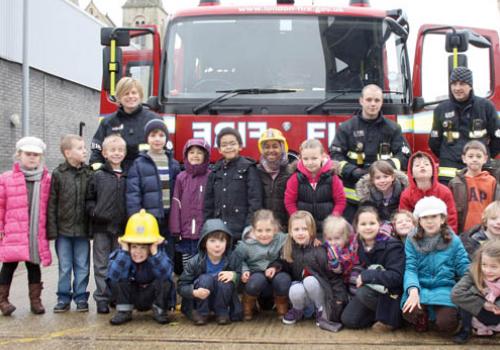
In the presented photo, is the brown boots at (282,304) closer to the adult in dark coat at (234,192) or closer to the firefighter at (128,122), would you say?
the adult in dark coat at (234,192)

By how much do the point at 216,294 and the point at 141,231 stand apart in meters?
0.71

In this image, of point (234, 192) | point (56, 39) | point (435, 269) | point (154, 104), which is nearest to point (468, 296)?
point (435, 269)

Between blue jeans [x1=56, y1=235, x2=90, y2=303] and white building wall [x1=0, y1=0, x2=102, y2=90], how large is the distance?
36.6 ft

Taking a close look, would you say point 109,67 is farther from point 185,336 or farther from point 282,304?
point 185,336

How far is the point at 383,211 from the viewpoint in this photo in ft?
17.2

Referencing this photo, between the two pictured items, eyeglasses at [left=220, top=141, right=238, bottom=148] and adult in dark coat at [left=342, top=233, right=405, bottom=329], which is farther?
eyeglasses at [left=220, top=141, right=238, bottom=148]

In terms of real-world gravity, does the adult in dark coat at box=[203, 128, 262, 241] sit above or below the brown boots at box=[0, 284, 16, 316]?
above

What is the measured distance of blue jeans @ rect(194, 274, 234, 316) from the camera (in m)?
4.95

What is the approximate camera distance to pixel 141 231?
496 cm

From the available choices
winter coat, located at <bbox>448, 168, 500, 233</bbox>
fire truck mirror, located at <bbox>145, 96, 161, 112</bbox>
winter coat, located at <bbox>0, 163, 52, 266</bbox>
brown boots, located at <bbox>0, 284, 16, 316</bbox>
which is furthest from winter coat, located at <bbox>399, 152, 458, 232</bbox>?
brown boots, located at <bbox>0, 284, 16, 316</bbox>

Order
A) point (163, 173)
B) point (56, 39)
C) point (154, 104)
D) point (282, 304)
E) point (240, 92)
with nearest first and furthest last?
point (282, 304)
point (163, 173)
point (240, 92)
point (154, 104)
point (56, 39)

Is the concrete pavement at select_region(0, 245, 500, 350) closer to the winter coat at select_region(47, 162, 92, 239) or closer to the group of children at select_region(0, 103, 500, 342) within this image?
the group of children at select_region(0, 103, 500, 342)

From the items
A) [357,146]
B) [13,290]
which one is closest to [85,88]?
[13,290]

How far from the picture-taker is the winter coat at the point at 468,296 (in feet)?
14.3
